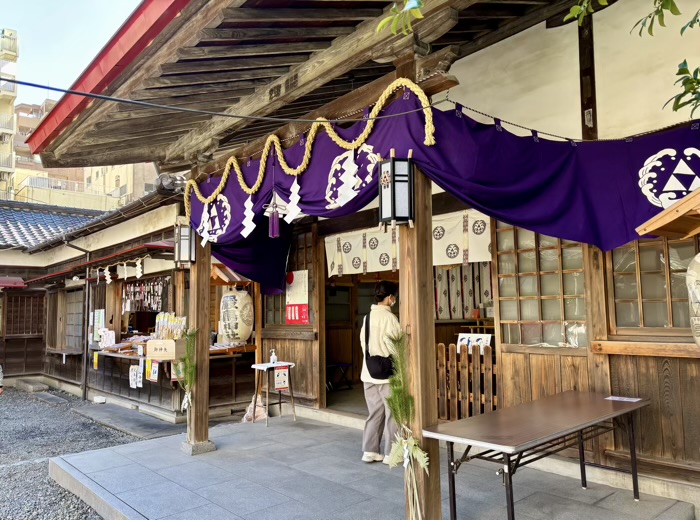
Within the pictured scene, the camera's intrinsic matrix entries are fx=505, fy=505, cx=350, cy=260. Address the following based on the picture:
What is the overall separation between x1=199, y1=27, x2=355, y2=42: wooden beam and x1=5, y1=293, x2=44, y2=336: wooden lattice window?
54.4ft

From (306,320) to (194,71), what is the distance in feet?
16.3

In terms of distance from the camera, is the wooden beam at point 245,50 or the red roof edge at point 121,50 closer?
the red roof edge at point 121,50

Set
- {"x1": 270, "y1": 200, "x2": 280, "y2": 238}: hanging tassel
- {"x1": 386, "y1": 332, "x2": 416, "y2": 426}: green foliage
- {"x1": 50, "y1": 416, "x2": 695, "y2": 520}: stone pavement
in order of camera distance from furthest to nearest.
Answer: {"x1": 270, "y1": 200, "x2": 280, "y2": 238}: hanging tassel → {"x1": 50, "y1": 416, "x2": 695, "y2": 520}: stone pavement → {"x1": 386, "y1": 332, "x2": 416, "y2": 426}: green foliage

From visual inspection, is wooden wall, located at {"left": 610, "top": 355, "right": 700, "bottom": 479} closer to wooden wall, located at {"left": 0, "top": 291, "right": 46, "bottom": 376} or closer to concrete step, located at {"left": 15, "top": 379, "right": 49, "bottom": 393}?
concrete step, located at {"left": 15, "top": 379, "right": 49, "bottom": 393}

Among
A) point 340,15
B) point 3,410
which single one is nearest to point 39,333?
point 3,410

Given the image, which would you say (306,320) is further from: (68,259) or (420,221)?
(68,259)

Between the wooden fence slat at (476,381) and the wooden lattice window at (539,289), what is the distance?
0.60 metres

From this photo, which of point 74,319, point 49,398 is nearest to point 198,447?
point 49,398

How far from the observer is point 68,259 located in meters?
16.5

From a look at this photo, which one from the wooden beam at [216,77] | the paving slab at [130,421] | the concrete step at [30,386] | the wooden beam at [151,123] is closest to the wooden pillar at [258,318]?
the paving slab at [130,421]

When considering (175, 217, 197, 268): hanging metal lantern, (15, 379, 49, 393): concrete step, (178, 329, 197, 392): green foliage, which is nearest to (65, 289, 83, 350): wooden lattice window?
(15, 379, 49, 393): concrete step

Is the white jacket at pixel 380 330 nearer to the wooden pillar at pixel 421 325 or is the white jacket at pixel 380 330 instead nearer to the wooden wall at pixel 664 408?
the wooden pillar at pixel 421 325

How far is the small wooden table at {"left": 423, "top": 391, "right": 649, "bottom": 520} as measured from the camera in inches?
131

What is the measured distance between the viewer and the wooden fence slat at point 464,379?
641cm
